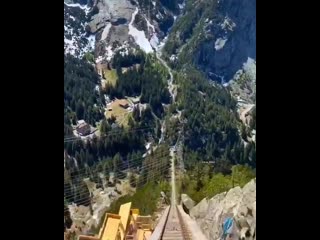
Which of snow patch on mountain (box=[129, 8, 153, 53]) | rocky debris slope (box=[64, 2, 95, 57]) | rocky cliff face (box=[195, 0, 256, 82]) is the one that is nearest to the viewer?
rocky debris slope (box=[64, 2, 95, 57])

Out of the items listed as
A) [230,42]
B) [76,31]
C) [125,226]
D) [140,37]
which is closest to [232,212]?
[125,226]

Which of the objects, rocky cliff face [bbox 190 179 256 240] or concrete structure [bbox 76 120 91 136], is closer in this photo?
concrete structure [bbox 76 120 91 136]

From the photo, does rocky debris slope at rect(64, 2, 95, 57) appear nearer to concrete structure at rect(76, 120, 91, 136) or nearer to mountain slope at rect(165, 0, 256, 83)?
concrete structure at rect(76, 120, 91, 136)

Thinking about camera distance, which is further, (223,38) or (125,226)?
(223,38)

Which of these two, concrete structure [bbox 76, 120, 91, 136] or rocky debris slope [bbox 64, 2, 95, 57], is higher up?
rocky debris slope [bbox 64, 2, 95, 57]

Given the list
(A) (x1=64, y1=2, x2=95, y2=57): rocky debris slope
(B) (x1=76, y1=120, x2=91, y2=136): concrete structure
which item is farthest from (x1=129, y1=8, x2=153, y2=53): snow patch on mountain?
(B) (x1=76, y1=120, x2=91, y2=136): concrete structure

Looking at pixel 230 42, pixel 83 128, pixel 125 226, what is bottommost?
pixel 125 226

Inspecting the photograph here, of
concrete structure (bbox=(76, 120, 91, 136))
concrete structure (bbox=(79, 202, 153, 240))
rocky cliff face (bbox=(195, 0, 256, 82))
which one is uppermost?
rocky cliff face (bbox=(195, 0, 256, 82))

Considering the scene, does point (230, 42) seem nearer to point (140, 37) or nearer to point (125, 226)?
point (140, 37)
